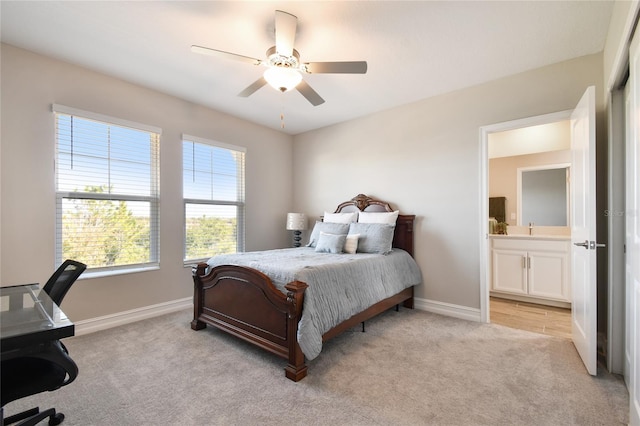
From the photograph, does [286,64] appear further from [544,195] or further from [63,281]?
[544,195]

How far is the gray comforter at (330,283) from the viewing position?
2.14m

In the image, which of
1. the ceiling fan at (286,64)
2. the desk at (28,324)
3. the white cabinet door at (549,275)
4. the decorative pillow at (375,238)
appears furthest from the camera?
the white cabinet door at (549,275)

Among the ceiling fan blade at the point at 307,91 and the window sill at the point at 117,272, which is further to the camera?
the window sill at the point at 117,272

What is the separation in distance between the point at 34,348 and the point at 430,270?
3563 millimetres

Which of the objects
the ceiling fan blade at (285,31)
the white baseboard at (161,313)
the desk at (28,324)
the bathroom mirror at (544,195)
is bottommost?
the white baseboard at (161,313)

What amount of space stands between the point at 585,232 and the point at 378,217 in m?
2.07

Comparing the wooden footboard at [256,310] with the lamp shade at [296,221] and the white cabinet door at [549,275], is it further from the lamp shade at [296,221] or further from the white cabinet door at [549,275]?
the white cabinet door at [549,275]

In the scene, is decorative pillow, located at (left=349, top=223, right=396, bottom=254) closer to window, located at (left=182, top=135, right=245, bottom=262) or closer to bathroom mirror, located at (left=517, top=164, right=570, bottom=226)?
window, located at (left=182, top=135, right=245, bottom=262)

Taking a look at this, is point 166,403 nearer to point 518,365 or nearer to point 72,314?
point 72,314

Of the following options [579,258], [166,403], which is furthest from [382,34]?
[166,403]

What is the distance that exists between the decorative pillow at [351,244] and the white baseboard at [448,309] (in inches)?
42.9

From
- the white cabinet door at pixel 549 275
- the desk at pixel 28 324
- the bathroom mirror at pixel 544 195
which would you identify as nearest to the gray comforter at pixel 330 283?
the desk at pixel 28 324

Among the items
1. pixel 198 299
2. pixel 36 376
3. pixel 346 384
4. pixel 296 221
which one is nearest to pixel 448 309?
pixel 346 384

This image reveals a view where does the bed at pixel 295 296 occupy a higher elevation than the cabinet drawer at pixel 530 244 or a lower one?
lower
